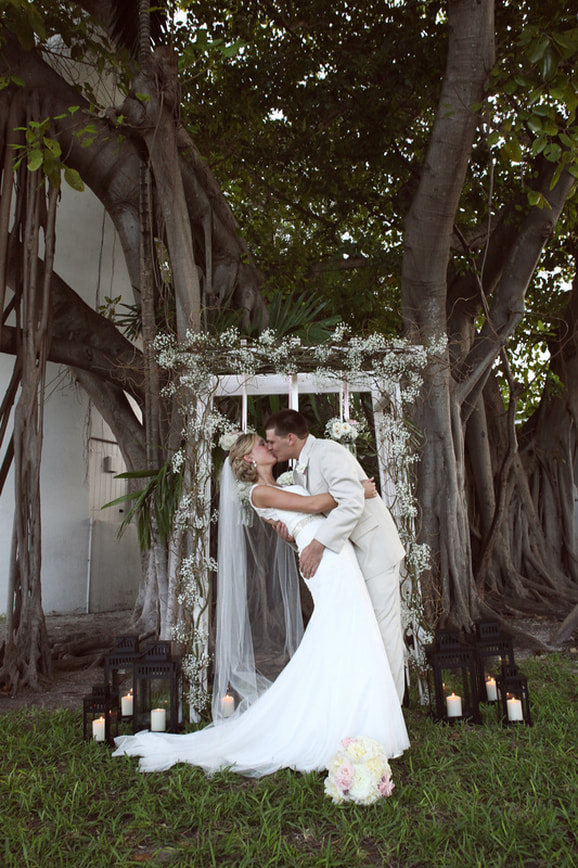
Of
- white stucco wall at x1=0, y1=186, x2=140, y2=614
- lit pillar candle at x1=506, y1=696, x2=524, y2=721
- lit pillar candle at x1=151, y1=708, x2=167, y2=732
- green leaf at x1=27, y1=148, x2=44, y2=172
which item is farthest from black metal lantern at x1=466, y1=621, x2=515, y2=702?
white stucco wall at x1=0, y1=186, x2=140, y2=614

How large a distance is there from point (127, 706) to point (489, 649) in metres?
2.00

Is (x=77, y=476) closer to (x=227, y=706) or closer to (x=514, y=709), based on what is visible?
(x=227, y=706)

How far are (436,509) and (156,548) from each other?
2.25 metres

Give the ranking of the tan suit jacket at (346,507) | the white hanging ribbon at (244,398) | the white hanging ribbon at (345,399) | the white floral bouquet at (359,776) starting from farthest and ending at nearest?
1. the white hanging ribbon at (345,399)
2. the white hanging ribbon at (244,398)
3. the tan suit jacket at (346,507)
4. the white floral bouquet at (359,776)

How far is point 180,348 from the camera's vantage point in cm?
399

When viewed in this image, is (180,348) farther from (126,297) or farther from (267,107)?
(126,297)

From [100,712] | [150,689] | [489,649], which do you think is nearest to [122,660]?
[150,689]

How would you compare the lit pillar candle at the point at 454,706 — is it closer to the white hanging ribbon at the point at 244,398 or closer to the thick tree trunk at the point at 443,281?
the thick tree trunk at the point at 443,281

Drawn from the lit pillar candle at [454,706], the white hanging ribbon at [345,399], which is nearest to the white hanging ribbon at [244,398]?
the white hanging ribbon at [345,399]

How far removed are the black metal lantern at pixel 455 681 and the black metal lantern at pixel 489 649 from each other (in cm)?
9

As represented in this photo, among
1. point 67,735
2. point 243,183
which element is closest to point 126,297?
point 243,183

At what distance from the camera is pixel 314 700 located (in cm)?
305

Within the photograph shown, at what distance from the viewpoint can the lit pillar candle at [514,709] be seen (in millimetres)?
3445

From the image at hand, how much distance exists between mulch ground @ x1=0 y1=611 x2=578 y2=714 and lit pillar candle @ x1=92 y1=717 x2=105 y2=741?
823 mm
